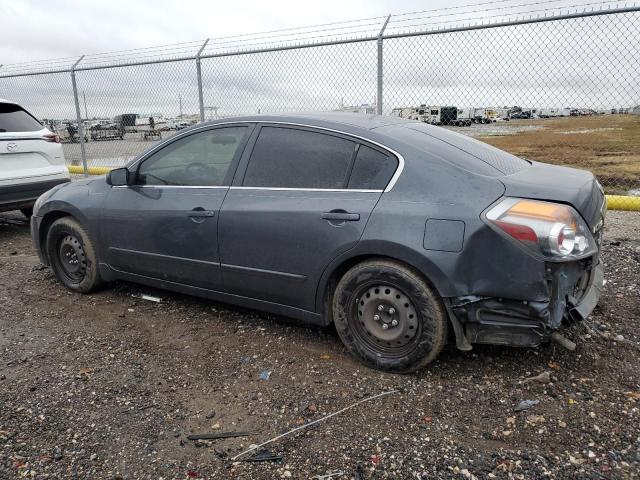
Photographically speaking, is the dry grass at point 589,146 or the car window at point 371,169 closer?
the car window at point 371,169

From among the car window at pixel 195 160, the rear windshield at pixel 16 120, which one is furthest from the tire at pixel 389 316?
the rear windshield at pixel 16 120

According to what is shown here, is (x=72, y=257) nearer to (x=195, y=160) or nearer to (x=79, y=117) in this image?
(x=195, y=160)

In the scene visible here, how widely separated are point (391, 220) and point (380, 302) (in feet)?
1.65

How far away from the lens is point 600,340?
340 cm

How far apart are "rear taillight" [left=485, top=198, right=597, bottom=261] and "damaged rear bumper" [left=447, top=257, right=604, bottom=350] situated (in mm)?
86

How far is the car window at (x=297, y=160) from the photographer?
126 inches

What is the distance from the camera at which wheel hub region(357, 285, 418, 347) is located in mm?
2953

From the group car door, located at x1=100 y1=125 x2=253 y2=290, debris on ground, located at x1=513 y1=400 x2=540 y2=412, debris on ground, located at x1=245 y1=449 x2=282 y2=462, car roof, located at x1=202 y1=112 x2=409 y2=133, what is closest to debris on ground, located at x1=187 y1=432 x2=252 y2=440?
debris on ground, located at x1=245 y1=449 x2=282 y2=462

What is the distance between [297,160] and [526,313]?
1.70m

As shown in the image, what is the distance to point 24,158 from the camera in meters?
6.42

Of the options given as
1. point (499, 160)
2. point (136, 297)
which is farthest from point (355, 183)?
point (136, 297)

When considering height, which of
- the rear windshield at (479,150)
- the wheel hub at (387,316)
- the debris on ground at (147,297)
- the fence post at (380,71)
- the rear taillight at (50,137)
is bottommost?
the debris on ground at (147,297)

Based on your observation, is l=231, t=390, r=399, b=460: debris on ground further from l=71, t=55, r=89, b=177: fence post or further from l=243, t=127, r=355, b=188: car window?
l=71, t=55, r=89, b=177: fence post

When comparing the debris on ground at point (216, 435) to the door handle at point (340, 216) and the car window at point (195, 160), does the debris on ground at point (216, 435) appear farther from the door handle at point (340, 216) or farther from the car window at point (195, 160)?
the car window at point (195, 160)
